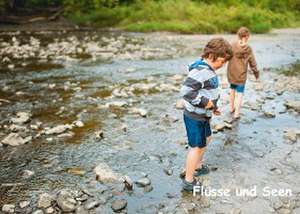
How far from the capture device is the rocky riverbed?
5.53 m

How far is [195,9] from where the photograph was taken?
34.2 m

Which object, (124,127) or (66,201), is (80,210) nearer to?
(66,201)

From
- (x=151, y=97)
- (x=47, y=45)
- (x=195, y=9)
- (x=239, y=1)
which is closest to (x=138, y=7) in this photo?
(x=195, y=9)

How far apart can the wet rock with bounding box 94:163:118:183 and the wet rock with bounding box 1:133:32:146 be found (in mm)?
1920

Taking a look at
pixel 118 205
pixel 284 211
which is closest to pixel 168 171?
pixel 118 205

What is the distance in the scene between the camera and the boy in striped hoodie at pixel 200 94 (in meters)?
5.58

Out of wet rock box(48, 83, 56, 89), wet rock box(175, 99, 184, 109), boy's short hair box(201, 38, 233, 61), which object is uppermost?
boy's short hair box(201, 38, 233, 61)

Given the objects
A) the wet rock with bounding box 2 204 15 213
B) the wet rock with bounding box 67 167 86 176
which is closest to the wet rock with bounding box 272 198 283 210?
the wet rock with bounding box 67 167 86 176

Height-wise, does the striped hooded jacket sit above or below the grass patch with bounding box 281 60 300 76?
above

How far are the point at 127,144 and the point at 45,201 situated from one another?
94.4 inches

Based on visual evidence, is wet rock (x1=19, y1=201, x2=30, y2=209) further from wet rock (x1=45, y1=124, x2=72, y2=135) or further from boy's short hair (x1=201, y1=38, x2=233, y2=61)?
boy's short hair (x1=201, y1=38, x2=233, y2=61)

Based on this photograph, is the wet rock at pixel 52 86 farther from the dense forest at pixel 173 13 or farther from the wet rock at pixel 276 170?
the dense forest at pixel 173 13

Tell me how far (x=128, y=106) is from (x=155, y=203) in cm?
474

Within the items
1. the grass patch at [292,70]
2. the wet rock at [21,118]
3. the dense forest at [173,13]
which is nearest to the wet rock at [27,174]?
the wet rock at [21,118]
